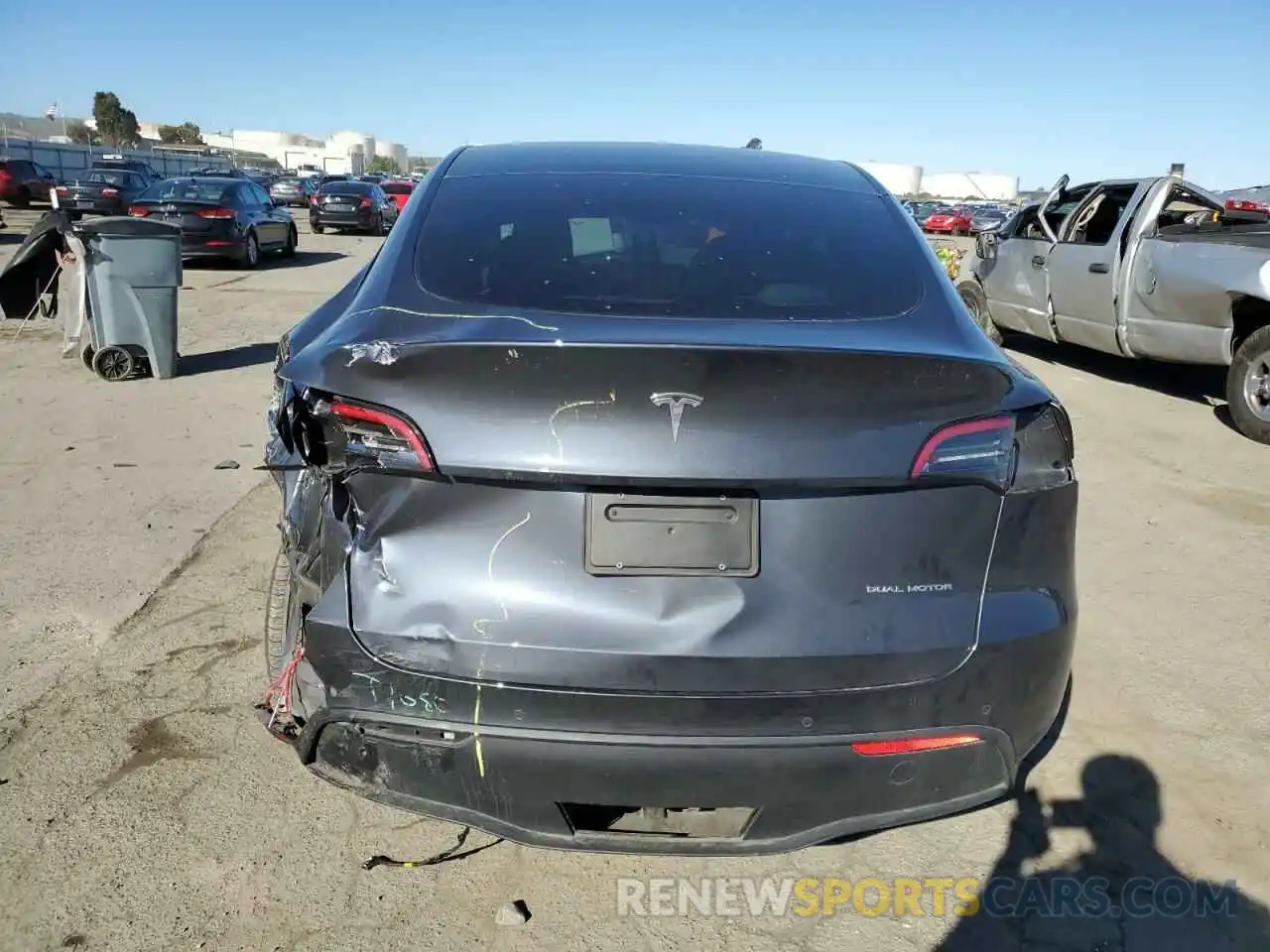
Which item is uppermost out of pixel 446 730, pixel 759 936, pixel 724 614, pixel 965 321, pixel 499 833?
pixel 965 321

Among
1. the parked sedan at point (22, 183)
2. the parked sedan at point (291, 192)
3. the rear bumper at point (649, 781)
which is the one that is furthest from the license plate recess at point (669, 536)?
the parked sedan at point (291, 192)

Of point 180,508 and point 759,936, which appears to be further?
point 180,508

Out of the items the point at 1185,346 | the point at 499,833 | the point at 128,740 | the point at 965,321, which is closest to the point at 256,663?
the point at 128,740

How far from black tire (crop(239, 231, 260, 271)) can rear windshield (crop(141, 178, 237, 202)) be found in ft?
2.54

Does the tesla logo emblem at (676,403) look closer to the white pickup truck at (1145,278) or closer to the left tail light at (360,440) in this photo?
the left tail light at (360,440)

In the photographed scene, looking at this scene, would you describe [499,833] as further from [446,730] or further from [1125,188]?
[1125,188]

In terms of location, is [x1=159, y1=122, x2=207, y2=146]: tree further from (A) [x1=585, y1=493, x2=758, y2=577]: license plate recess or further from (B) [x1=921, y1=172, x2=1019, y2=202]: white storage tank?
(A) [x1=585, y1=493, x2=758, y2=577]: license plate recess

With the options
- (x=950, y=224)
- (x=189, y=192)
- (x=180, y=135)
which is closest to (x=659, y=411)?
(x=189, y=192)

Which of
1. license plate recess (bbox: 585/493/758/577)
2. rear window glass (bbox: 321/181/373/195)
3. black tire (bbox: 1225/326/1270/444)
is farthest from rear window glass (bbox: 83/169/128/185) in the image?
license plate recess (bbox: 585/493/758/577)

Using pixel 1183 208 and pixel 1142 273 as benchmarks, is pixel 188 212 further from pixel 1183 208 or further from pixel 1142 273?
pixel 1183 208

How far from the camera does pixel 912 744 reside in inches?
81.4

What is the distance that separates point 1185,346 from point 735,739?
24.5 ft

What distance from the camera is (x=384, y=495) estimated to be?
2035mm

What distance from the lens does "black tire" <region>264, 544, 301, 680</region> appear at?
234cm
